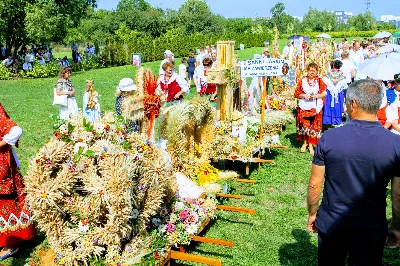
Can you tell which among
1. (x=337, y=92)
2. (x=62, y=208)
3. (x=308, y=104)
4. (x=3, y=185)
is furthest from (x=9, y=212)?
(x=337, y=92)

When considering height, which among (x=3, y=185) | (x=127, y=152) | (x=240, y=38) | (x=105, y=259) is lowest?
(x=105, y=259)

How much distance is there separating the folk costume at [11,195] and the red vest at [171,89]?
362 cm

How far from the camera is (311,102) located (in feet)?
26.5

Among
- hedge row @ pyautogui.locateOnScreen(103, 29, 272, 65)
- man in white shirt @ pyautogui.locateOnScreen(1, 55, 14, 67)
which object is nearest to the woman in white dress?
man in white shirt @ pyautogui.locateOnScreen(1, 55, 14, 67)

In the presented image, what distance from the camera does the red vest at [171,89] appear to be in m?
7.88

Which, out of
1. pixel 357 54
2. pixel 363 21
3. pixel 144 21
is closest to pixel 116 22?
pixel 144 21

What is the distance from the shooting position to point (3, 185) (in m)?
4.57

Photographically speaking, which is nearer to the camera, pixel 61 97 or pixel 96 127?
pixel 96 127

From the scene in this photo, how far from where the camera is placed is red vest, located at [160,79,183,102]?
7.88 m

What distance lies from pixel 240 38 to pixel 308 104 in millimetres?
42164

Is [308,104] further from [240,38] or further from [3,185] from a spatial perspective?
[240,38]

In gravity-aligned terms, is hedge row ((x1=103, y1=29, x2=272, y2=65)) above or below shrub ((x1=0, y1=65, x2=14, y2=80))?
above

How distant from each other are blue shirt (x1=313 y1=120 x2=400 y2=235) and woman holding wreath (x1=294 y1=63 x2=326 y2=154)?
5320mm

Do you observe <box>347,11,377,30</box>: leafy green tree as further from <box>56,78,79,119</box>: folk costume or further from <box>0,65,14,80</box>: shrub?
<box>56,78,79,119</box>: folk costume
